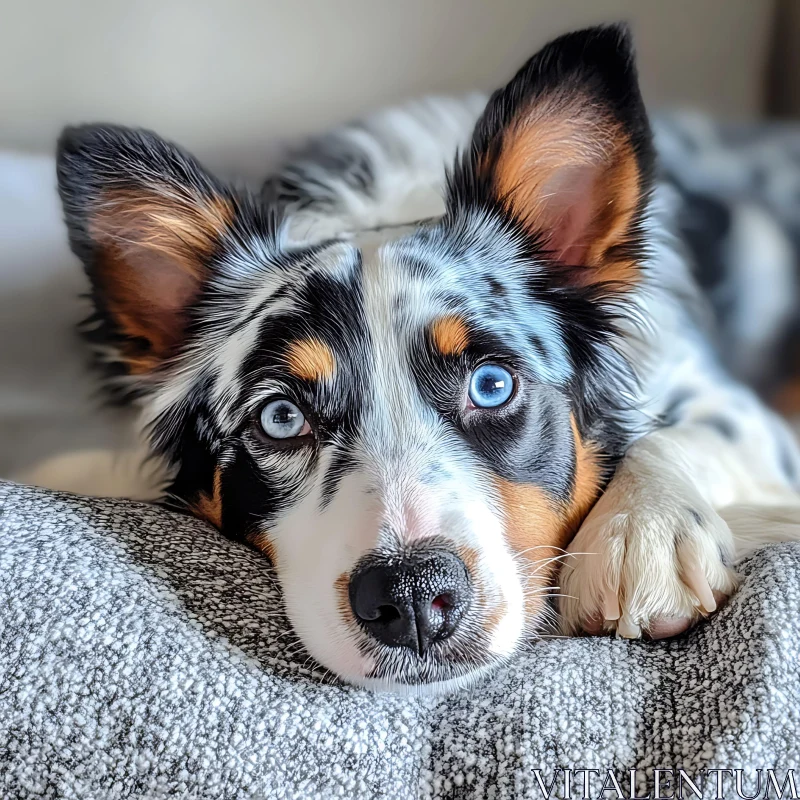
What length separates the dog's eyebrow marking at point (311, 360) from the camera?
4.11 feet

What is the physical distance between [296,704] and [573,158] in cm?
99

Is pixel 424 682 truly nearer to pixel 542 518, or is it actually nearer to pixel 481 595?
pixel 481 595

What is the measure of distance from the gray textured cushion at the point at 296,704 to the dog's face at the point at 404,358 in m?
0.09

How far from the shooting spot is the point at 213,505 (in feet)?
4.72

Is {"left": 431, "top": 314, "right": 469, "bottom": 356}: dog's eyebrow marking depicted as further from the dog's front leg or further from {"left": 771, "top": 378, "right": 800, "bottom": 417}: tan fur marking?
{"left": 771, "top": 378, "right": 800, "bottom": 417}: tan fur marking

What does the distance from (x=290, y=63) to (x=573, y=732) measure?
2443 millimetres

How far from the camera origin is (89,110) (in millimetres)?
2580

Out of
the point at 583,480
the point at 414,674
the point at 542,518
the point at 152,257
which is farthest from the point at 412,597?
the point at 152,257

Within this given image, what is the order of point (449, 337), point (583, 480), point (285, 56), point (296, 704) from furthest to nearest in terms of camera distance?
point (285, 56), point (583, 480), point (449, 337), point (296, 704)

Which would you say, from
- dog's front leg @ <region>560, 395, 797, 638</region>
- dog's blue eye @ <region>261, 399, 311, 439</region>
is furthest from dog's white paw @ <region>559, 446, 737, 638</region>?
dog's blue eye @ <region>261, 399, 311, 439</region>

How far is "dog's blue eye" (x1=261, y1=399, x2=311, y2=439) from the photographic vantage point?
1.29 metres

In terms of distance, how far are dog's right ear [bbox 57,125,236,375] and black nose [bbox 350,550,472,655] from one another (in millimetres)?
730

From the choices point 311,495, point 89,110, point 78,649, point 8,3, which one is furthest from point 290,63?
point 78,649

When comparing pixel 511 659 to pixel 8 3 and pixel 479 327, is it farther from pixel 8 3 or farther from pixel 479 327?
pixel 8 3
